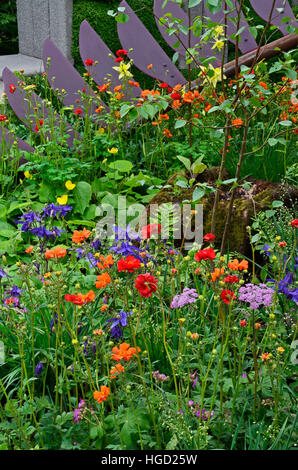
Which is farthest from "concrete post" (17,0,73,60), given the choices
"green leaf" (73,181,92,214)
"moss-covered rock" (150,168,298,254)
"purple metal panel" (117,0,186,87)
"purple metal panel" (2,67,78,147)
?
"moss-covered rock" (150,168,298,254)

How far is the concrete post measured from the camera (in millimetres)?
5664

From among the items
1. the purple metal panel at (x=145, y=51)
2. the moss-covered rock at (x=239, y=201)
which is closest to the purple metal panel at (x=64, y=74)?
the purple metal panel at (x=145, y=51)

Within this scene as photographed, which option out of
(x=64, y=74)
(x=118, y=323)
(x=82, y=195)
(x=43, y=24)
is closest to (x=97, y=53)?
(x=64, y=74)

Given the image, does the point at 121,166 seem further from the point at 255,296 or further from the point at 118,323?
the point at 255,296

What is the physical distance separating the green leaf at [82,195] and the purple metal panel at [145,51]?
1.16m

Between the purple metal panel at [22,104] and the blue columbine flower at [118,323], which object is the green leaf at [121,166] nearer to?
the purple metal panel at [22,104]

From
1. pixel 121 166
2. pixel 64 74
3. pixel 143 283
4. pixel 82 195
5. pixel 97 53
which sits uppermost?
pixel 97 53

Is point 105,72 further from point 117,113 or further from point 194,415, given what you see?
point 194,415

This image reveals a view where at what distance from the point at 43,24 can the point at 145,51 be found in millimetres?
2205

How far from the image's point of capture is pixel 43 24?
6.13 meters

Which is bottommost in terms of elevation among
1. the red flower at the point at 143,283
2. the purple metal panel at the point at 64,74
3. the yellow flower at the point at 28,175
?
the yellow flower at the point at 28,175

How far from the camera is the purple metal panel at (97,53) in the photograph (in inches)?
169

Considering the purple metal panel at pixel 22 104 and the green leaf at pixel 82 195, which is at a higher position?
the purple metal panel at pixel 22 104

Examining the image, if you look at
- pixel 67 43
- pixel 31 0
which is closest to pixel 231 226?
pixel 67 43
